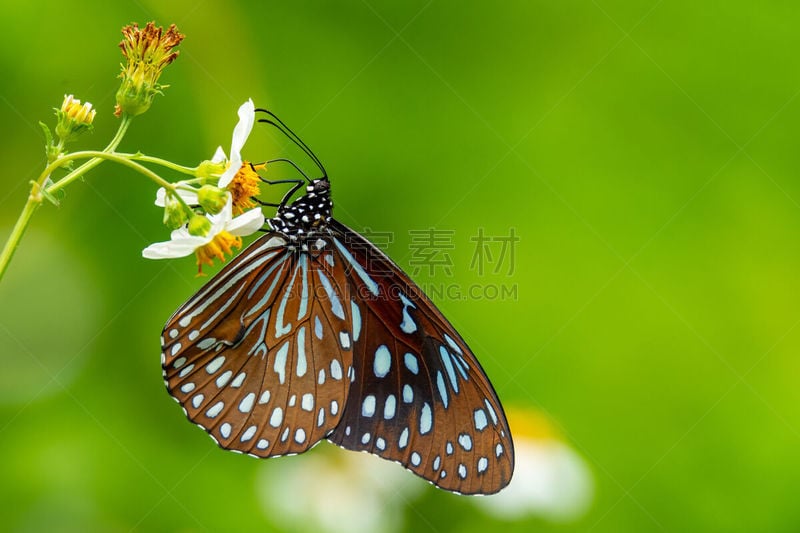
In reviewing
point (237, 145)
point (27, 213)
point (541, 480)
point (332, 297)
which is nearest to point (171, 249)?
point (237, 145)

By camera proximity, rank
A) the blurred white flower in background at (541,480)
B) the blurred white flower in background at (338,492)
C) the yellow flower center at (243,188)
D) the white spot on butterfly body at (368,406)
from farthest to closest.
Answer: the blurred white flower in background at (541,480) < the blurred white flower in background at (338,492) < the white spot on butterfly body at (368,406) < the yellow flower center at (243,188)

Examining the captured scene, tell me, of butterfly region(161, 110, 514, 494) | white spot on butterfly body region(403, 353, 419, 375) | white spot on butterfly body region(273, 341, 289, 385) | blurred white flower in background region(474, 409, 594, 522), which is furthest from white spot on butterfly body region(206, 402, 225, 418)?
blurred white flower in background region(474, 409, 594, 522)

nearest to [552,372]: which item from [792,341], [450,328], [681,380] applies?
[681,380]

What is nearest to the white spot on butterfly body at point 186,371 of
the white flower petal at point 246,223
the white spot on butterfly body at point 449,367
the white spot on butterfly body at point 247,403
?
the white spot on butterfly body at point 247,403

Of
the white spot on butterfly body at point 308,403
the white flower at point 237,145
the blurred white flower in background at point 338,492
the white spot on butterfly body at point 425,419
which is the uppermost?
the white flower at point 237,145

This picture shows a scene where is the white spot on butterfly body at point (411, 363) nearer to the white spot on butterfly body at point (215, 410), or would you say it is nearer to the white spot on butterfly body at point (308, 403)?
the white spot on butterfly body at point (308, 403)

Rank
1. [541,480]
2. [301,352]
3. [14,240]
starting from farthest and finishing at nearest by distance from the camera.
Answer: [541,480]
[301,352]
[14,240]

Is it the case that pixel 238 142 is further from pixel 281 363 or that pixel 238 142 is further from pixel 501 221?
pixel 501 221

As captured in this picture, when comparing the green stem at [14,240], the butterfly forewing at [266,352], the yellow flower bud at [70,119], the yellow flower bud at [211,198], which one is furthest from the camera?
the butterfly forewing at [266,352]
